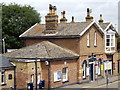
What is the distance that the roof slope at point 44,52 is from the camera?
29516 mm

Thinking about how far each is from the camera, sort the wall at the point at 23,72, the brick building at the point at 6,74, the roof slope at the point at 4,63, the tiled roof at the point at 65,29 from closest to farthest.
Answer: the brick building at the point at 6,74 < the roof slope at the point at 4,63 < the wall at the point at 23,72 < the tiled roof at the point at 65,29

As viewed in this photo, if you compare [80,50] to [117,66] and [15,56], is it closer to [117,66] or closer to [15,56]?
[15,56]

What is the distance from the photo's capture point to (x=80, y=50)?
32.9 meters

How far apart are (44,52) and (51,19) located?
21.2 ft

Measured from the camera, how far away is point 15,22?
182 feet

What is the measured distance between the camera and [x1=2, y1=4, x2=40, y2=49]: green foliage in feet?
177

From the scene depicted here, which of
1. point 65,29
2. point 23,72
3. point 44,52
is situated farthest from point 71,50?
point 23,72

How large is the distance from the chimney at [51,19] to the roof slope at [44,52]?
3139mm

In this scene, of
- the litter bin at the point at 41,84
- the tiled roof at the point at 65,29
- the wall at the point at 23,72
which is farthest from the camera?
the tiled roof at the point at 65,29

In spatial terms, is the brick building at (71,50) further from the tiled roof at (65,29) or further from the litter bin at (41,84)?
the litter bin at (41,84)

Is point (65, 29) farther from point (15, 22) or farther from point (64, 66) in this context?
point (15, 22)

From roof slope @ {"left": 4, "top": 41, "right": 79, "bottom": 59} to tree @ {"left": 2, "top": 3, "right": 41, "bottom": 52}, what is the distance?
22.6m

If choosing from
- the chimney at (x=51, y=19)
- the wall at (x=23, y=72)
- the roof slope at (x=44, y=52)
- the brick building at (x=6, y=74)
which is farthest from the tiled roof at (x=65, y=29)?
the brick building at (x=6, y=74)

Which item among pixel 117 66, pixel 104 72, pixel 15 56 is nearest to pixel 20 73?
pixel 15 56
